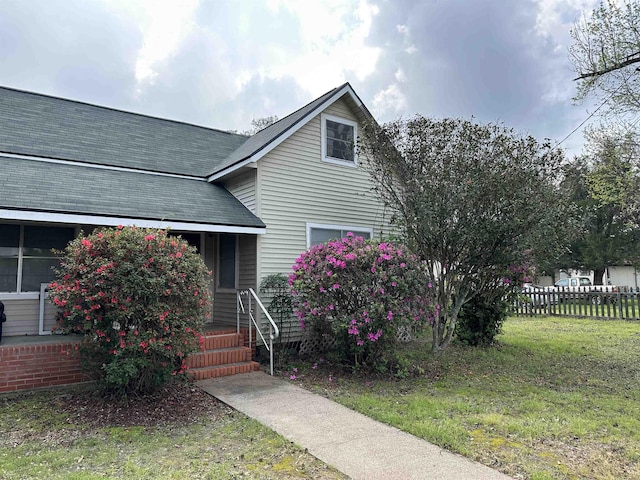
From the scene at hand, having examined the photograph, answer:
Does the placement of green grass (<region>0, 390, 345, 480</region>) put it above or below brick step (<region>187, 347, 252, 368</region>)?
below

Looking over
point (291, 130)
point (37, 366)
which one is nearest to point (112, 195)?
point (37, 366)

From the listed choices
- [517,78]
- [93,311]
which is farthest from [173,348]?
[517,78]

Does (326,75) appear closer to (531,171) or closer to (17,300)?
(531,171)

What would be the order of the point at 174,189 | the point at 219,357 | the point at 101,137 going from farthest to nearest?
1. the point at 101,137
2. the point at 174,189
3. the point at 219,357

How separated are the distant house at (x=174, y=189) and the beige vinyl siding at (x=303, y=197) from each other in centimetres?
3

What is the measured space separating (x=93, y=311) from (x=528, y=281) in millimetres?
8744

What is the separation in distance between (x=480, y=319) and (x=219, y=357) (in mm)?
6209

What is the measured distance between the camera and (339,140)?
1038 cm

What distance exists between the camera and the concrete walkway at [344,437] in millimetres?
3781

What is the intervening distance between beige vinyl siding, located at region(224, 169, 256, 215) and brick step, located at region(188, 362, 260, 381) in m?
3.10

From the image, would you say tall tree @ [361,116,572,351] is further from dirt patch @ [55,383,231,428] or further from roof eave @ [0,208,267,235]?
dirt patch @ [55,383,231,428]

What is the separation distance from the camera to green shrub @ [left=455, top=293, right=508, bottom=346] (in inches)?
399

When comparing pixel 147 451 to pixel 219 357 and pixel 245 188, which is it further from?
pixel 245 188

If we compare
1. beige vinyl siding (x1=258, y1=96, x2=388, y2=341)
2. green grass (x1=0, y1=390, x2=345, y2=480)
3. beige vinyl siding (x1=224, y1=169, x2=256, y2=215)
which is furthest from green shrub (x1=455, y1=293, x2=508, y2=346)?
green grass (x1=0, y1=390, x2=345, y2=480)
